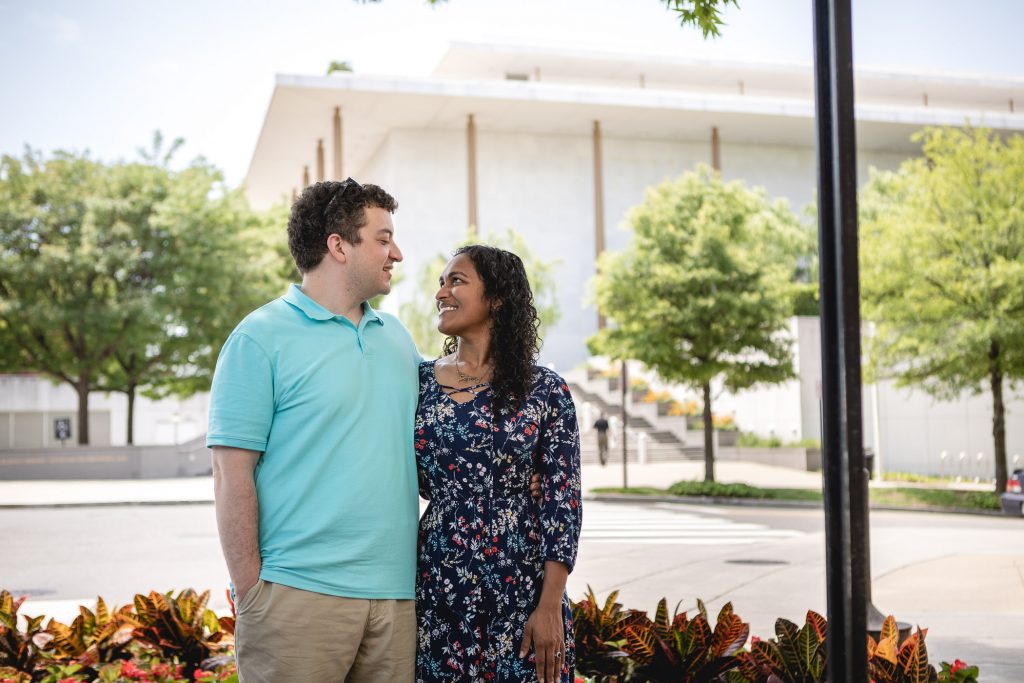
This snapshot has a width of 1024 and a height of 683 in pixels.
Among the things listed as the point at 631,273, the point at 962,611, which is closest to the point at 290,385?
the point at 962,611

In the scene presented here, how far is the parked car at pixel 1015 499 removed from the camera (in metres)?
17.8

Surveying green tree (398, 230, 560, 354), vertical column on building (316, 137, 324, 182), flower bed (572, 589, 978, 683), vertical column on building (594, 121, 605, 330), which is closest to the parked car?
flower bed (572, 589, 978, 683)

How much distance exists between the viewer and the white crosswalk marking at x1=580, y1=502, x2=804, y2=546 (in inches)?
601

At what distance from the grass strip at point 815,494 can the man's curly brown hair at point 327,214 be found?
1953 centimetres

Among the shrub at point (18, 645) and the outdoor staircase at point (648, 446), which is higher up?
the shrub at point (18, 645)

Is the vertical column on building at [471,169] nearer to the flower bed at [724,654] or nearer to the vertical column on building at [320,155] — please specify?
the vertical column on building at [320,155]

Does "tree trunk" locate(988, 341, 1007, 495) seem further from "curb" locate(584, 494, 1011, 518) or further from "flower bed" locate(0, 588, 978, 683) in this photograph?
"flower bed" locate(0, 588, 978, 683)

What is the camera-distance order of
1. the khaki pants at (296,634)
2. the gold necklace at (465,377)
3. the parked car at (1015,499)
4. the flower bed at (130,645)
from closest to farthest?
the khaki pants at (296,634) → the gold necklace at (465,377) → the flower bed at (130,645) → the parked car at (1015,499)

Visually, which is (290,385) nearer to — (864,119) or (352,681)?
(352,681)

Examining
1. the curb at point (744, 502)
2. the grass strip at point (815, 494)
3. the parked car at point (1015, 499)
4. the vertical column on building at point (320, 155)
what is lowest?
the curb at point (744, 502)

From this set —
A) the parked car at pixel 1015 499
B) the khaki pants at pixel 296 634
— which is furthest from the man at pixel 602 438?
the khaki pants at pixel 296 634

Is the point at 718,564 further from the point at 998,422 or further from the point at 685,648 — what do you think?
the point at 998,422

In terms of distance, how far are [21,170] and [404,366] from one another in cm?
3450

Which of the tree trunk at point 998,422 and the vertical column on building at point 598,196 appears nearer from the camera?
the tree trunk at point 998,422
